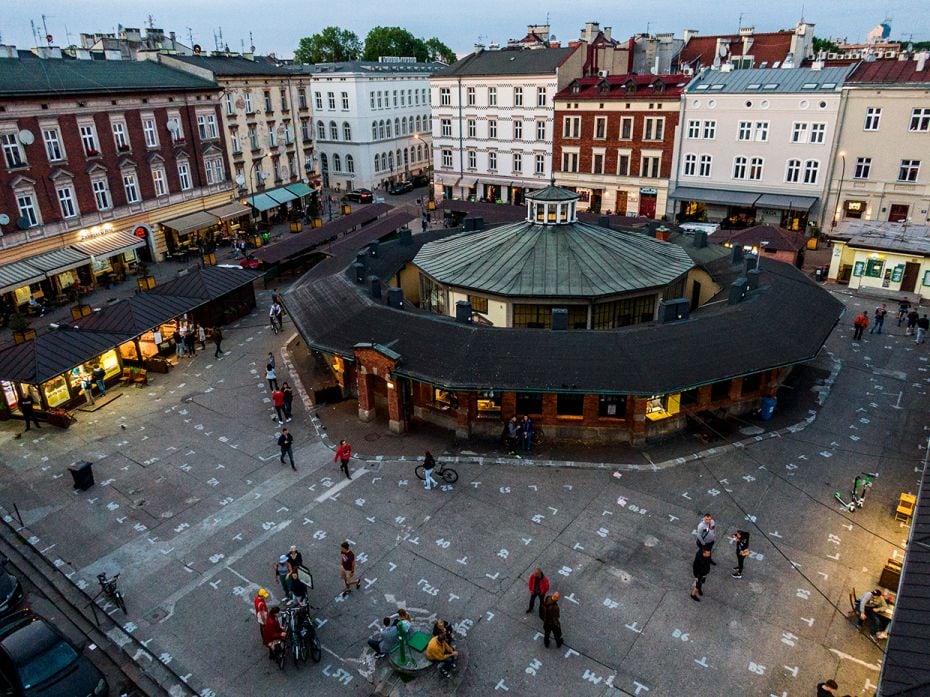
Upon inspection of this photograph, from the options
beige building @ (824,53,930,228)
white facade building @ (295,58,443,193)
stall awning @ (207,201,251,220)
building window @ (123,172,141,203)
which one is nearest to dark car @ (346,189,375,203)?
white facade building @ (295,58,443,193)

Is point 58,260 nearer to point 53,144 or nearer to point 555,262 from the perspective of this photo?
point 53,144

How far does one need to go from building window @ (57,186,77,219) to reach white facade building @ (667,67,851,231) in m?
50.4

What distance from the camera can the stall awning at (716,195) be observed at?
5500 cm

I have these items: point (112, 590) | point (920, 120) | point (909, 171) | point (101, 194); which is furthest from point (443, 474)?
point (920, 120)

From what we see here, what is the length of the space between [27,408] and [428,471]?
19057mm

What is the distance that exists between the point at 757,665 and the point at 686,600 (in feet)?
8.01

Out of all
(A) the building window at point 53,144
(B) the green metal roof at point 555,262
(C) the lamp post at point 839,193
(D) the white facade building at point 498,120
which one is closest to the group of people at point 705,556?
(B) the green metal roof at point 555,262

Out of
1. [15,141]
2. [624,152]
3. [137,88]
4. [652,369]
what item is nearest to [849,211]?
[624,152]

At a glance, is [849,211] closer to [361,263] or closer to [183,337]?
[361,263]

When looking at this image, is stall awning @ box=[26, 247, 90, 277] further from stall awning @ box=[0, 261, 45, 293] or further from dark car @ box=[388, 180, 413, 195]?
dark car @ box=[388, 180, 413, 195]

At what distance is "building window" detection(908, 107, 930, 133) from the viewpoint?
46.5 metres

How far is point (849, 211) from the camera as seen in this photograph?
51.9m

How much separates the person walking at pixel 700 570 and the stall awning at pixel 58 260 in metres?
42.3

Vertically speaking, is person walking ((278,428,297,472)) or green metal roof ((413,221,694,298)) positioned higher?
green metal roof ((413,221,694,298))
